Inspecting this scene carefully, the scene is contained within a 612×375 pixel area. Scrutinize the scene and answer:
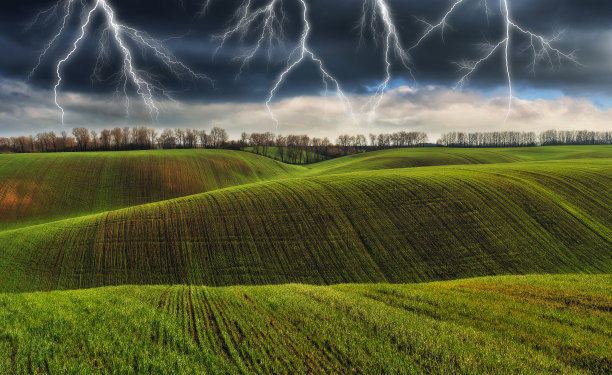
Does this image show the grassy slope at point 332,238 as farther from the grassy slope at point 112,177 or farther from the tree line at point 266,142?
the tree line at point 266,142

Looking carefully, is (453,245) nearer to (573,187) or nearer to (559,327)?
(559,327)

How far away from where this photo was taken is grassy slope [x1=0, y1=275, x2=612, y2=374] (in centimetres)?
715

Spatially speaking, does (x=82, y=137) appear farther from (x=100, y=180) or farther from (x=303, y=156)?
(x=303, y=156)

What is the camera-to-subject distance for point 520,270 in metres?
22.0

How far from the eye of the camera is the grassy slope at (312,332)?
7.15 meters

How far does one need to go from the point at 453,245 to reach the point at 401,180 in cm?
1520

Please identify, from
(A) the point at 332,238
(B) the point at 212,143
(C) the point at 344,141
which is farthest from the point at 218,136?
(A) the point at 332,238

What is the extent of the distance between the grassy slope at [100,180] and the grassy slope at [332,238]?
24.6 metres

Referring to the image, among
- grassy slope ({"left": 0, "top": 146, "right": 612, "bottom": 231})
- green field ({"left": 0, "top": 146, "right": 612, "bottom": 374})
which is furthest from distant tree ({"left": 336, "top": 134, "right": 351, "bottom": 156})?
green field ({"left": 0, "top": 146, "right": 612, "bottom": 374})

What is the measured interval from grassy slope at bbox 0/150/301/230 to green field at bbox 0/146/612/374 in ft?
1.93

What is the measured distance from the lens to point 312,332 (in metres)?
9.04

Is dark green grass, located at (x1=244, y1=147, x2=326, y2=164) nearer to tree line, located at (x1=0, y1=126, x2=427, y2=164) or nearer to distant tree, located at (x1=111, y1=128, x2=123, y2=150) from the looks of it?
tree line, located at (x1=0, y1=126, x2=427, y2=164)

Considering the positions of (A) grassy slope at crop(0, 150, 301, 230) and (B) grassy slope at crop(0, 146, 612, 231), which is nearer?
(A) grassy slope at crop(0, 150, 301, 230)

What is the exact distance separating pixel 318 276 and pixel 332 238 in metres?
5.24
